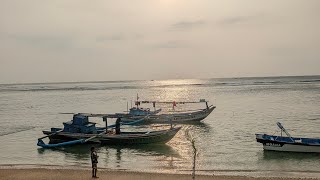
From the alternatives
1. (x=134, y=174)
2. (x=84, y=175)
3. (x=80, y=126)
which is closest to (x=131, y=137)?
(x=80, y=126)

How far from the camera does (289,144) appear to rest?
25.8 meters

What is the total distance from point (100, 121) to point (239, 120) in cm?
1833

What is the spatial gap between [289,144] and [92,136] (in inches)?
592

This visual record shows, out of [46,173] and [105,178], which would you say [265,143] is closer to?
[105,178]

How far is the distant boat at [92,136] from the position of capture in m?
29.3

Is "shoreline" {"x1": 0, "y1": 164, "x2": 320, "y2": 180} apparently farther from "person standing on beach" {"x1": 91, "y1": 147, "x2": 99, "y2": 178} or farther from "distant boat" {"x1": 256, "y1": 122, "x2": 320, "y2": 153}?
"distant boat" {"x1": 256, "y1": 122, "x2": 320, "y2": 153}

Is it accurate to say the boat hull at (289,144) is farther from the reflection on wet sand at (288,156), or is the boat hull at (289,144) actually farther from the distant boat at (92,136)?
the distant boat at (92,136)

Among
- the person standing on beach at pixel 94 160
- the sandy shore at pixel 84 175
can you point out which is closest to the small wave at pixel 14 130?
the sandy shore at pixel 84 175

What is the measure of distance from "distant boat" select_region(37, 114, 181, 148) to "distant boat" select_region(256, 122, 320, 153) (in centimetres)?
735

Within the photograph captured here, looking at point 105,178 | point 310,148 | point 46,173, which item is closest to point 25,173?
point 46,173

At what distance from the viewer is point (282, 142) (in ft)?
85.1

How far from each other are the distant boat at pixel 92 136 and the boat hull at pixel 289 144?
288 inches

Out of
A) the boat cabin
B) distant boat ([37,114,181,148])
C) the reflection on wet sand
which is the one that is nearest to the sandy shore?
the reflection on wet sand

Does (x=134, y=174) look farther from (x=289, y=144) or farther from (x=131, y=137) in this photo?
(x=289, y=144)
